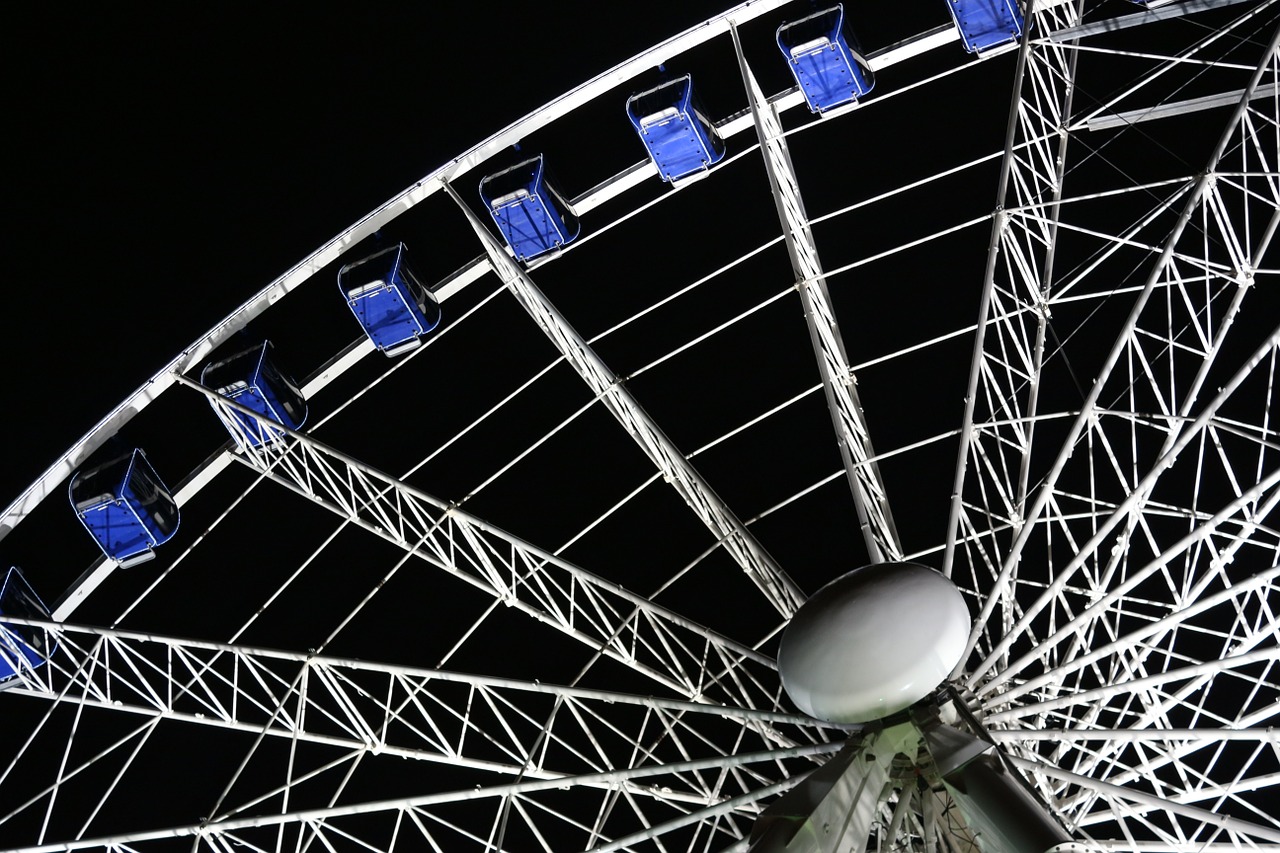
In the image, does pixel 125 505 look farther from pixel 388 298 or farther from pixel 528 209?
pixel 528 209

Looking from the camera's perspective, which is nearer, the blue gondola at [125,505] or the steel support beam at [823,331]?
the steel support beam at [823,331]

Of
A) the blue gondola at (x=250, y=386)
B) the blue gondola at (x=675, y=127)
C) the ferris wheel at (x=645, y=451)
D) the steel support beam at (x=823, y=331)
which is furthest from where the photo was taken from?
the ferris wheel at (x=645, y=451)

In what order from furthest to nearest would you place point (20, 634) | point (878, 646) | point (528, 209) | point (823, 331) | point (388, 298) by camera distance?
1. point (20, 634)
2. point (388, 298)
3. point (528, 209)
4. point (823, 331)
5. point (878, 646)

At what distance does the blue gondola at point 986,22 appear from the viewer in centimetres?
1917

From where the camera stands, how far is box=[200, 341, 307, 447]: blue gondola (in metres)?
20.1

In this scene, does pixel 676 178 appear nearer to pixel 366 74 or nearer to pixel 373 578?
pixel 366 74

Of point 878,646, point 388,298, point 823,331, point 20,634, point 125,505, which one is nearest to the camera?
point 878,646

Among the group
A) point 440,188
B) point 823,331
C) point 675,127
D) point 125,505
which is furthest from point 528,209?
point 125,505

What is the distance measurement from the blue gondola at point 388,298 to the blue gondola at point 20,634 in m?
6.62

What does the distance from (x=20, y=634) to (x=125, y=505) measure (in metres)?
2.69

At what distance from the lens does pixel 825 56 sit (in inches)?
756

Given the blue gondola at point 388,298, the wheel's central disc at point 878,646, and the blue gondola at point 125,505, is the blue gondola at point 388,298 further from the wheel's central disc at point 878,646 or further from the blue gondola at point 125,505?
the wheel's central disc at point 878,646

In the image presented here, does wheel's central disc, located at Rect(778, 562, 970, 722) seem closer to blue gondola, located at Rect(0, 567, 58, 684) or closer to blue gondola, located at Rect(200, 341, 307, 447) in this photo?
blue gondola, located at Rect(200, 341, 307, 447)

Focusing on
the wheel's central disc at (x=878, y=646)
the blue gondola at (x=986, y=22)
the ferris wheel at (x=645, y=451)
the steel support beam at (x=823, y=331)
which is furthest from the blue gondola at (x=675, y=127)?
the wheel's central disc at (x=878, y=646)
